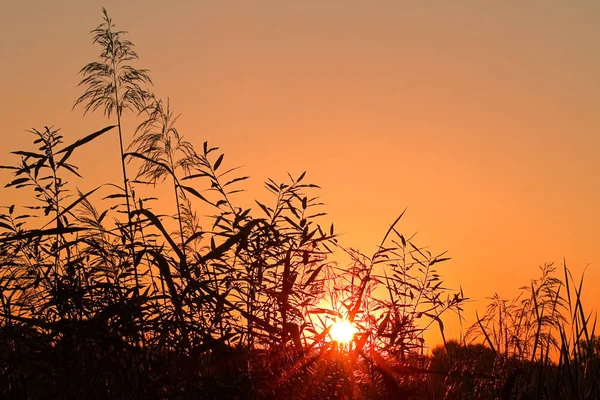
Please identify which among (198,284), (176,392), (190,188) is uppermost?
(190,188)

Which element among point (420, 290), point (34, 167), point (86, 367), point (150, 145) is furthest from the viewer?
point (150, 145)

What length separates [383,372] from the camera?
133 inches

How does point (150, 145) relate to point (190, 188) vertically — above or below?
above

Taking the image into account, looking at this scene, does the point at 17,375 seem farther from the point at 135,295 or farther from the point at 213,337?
the point at 213,337

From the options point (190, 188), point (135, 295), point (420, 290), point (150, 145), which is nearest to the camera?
point (135, 295)

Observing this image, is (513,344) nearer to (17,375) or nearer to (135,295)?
A: (135,295)

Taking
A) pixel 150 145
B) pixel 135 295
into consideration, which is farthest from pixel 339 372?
A: pixel 150 145

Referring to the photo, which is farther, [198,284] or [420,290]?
[420,290]

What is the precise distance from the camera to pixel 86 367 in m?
3.46

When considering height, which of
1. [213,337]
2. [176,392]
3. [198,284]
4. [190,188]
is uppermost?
[190,188]

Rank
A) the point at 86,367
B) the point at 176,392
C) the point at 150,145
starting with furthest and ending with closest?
the point at 150,145 → the point at 86,367 → the point at 176,392

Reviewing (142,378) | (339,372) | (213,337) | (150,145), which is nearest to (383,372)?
(339,372)

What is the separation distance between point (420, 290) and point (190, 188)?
5.24ft

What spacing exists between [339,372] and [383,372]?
23 cm
